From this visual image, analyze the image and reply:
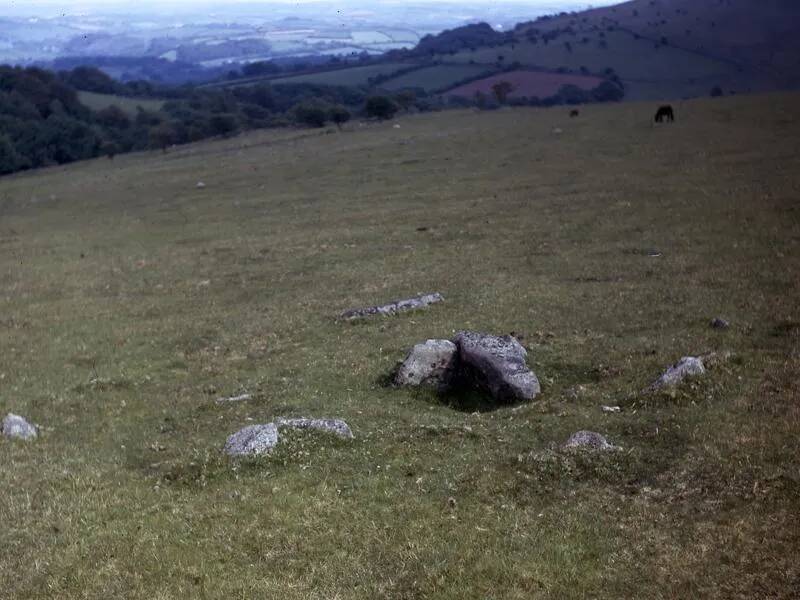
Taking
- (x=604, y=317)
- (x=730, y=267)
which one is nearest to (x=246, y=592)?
(x=604, y=317)

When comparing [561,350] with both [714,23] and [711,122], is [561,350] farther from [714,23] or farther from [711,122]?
[714,23]

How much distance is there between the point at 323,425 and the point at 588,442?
4365mm

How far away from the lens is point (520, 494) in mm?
10914

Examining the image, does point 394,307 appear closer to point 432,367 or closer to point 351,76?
point 432,367

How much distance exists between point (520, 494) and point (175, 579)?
4710mm

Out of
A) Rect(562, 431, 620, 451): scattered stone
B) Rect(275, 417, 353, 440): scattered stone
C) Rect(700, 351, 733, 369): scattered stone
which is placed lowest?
Rect(275, 417, 353, 440): scattered stone

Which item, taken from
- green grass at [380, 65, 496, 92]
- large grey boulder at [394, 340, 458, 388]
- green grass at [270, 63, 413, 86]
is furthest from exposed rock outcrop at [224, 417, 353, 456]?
green grass at [270, 63, 413, 86]

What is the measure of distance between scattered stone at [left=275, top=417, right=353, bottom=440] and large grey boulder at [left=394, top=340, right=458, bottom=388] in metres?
2.75

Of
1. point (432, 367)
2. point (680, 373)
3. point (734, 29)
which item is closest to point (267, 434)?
point (432, 367)

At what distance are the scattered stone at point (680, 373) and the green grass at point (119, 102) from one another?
6126 inches

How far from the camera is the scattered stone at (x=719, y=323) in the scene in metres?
17.9

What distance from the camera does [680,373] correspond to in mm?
14258

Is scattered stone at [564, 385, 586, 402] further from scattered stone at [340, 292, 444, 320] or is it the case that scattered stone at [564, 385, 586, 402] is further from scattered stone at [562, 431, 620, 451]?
scattered stone at [340, 292, 444, 320]

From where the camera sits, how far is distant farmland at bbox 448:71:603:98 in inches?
5406
